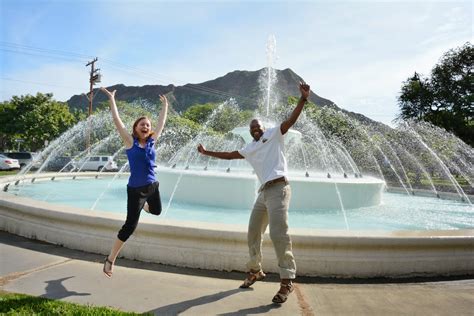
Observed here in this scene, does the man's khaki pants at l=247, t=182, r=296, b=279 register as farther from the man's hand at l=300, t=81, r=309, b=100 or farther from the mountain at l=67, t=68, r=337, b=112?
the mountain at l=67, t=68, r=337, b=112

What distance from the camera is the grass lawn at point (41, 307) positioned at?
277 centimetres

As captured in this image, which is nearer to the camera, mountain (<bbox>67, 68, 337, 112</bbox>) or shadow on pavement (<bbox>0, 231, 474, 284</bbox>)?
shadow on pavement (<bbox>0, 231, 474, 284</bbox>)

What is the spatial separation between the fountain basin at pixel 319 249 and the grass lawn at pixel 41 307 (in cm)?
137

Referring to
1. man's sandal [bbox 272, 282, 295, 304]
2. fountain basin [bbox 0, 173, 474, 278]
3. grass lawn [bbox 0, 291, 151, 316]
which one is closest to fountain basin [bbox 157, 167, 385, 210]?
fountain basin [bbox 0, 173, 474, 278]

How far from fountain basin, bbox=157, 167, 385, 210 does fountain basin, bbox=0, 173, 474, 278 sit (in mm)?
3554

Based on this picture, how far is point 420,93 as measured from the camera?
39031mm

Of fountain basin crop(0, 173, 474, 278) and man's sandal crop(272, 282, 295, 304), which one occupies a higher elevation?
fountain basin crop(0, 173, 474, 278)

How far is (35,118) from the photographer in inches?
1871

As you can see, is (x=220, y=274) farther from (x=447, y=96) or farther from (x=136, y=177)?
(x=447, y=96)

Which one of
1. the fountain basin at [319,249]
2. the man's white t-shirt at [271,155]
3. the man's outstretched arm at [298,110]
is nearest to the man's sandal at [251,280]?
the fountain basin at [319,249]

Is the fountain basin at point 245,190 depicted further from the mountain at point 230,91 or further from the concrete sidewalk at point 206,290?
the mountain at point 230,91

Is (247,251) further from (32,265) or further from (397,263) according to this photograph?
(32,265)

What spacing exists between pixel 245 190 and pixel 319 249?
383cm

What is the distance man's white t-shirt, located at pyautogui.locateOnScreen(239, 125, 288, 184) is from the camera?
360 cm
